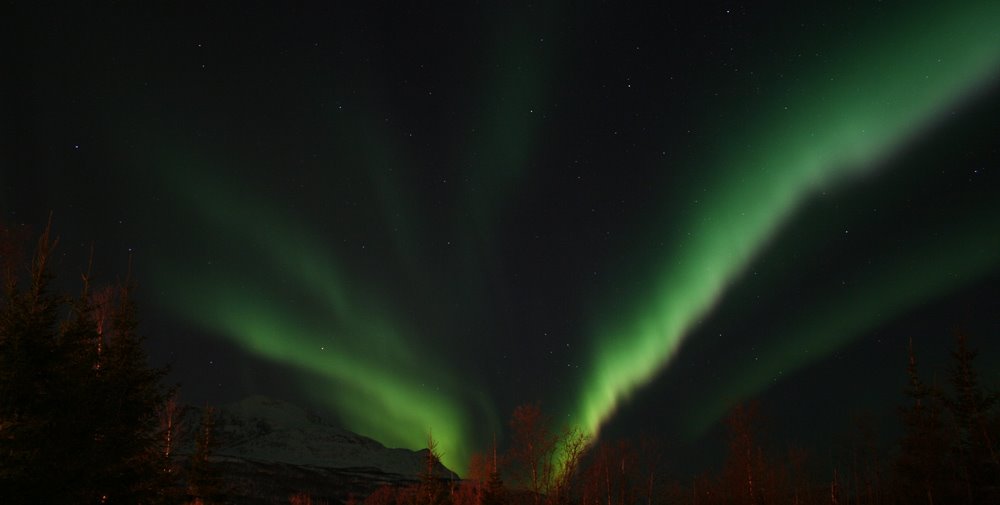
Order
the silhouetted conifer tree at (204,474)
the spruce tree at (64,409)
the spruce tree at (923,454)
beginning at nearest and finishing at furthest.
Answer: the spruce tree at (64,409) < the silhouetted conifer tree at (204,474) < the spruce tree at (923,454)

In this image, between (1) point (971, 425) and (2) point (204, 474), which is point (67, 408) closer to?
(2) point (204, 474)

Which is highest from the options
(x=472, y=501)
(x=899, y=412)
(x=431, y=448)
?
(x=899, y=412)

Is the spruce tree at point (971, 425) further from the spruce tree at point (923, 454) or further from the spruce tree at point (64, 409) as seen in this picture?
the spruce tree at point (64, 409)

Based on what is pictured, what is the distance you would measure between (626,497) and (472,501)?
63.3ft

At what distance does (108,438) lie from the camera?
641 inches

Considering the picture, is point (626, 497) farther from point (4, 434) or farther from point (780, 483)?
point (4, 434)

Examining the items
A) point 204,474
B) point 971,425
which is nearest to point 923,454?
point 971,425

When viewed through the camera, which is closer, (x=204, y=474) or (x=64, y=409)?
(x=64, y=409)

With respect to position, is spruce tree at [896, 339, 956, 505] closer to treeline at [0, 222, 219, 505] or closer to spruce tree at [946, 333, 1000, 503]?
spruce tree at [946, 333, 1000, 503]

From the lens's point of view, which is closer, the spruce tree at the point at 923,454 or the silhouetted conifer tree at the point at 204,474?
the silhouetted conifer tree at the point at 204,474

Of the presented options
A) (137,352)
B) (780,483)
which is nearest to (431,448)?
(137,352)

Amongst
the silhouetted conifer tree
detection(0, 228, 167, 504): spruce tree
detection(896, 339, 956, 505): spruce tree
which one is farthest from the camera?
detection(896, 339, 956, 505): spruce tree

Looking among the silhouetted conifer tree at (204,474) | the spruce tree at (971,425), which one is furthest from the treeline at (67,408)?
the spruce tree at (971,425)

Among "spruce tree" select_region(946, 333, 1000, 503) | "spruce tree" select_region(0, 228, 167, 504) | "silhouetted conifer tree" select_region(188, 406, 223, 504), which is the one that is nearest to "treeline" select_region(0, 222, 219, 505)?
"spruce tree" select_region(0, 228, 167, 504)
